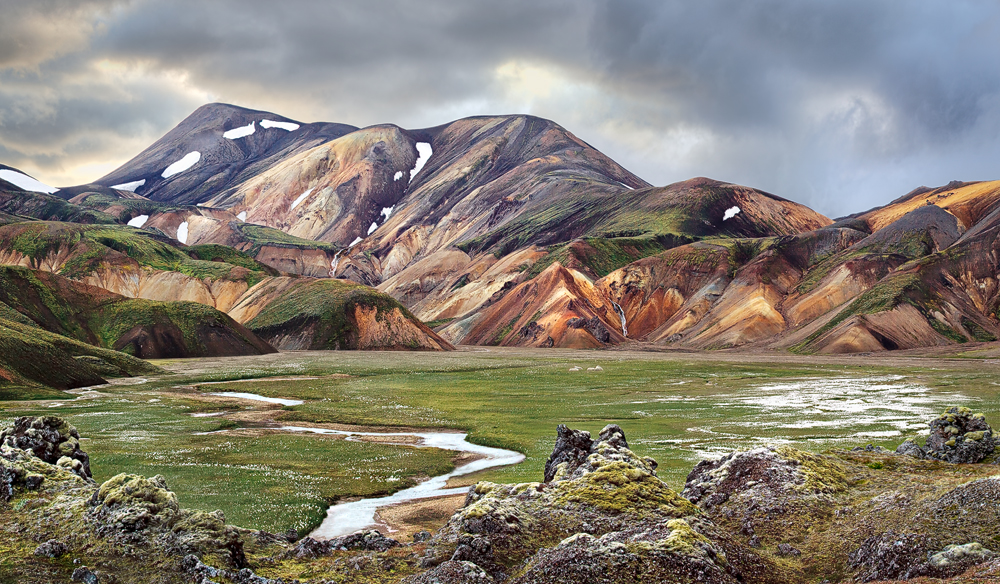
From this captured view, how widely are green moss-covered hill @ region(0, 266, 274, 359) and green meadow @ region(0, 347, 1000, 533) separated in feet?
73.7

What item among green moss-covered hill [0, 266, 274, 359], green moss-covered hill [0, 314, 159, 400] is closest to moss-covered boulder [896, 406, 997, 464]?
green moss-covered hill [0, 314, 159, 400]

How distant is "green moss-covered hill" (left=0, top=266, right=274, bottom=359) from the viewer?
126m

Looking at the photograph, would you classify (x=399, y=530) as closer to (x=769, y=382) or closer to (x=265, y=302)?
(x=769, y=382)

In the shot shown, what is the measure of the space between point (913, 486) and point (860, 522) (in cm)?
254

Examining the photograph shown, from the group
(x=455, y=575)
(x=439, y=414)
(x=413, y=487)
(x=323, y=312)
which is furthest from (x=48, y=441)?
(x=323, y=312)

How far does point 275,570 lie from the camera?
15.3m

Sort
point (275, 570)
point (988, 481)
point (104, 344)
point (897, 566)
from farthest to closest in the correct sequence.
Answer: point (104, 344) < point (275, 570) < point (988, 481) < point (897, 566)

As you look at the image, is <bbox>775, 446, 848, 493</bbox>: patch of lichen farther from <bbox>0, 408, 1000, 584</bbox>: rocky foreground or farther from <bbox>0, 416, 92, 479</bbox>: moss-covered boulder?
<bbox>0, 416, 92, 479</bbox>: moss-covered boulder

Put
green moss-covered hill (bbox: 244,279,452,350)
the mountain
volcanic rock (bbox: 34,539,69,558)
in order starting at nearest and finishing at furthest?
volcanic rock (bbox: 34,539,69,558) → the mountain → green moss-covered hill (bbox: 244,279,452,350)

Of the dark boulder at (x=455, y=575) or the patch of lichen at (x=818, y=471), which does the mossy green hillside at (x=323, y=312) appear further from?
the dark boulder at (x=455, y=575)

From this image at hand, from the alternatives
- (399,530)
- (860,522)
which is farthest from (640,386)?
(860,522)

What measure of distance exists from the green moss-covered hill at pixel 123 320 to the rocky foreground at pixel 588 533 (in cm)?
12223

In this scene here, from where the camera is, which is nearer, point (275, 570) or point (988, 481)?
point (988, 481)

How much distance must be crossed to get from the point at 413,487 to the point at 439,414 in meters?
27.5
